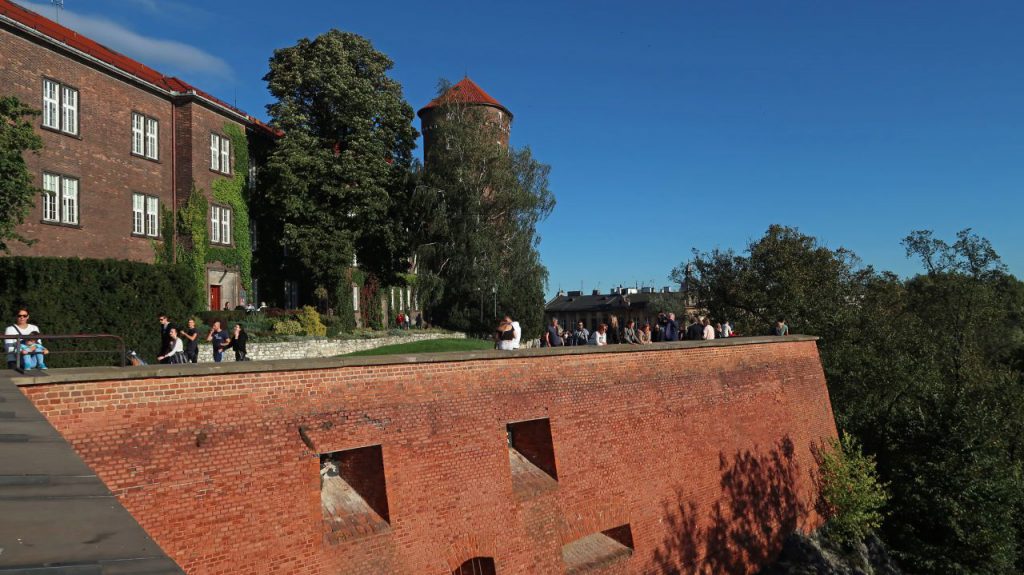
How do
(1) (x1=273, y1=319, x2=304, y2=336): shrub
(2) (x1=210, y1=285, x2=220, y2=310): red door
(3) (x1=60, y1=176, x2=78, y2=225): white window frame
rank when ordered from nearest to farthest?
(3) (x1=60, y1=176, x2=78, y2=225): white window frame, (1) (x1=273, y1=319, x2=304, y2=336): shrub, (2) (x1=210, y1=285, x2=220, y2=310): red door

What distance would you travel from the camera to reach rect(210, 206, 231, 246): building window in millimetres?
29672

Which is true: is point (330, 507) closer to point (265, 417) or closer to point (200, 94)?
point (265, 417)

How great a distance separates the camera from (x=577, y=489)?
1346 centimetres

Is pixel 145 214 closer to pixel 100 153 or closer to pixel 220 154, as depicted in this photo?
pixel 100 153

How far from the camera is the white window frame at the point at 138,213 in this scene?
2644 cm

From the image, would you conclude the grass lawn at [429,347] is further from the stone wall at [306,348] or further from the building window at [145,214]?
the building window at [145,214]

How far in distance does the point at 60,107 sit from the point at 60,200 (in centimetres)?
324

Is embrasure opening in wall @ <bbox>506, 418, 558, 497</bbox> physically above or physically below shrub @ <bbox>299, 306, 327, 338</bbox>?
→ below

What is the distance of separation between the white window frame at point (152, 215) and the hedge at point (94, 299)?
692cm

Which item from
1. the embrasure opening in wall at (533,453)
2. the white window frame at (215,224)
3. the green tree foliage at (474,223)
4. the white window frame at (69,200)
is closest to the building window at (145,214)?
the white window frame at (215,224)

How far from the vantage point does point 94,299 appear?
19062mm

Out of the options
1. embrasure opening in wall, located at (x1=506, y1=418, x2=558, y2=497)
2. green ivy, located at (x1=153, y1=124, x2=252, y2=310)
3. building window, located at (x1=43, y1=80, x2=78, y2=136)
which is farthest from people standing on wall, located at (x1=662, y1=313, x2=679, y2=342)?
building window, located at (x1=43, y1=80, x2=78, y2=136)

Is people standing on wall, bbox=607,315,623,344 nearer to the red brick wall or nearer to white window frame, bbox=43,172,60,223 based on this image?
the red brick wall

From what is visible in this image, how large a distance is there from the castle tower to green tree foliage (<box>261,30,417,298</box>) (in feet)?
18.1
